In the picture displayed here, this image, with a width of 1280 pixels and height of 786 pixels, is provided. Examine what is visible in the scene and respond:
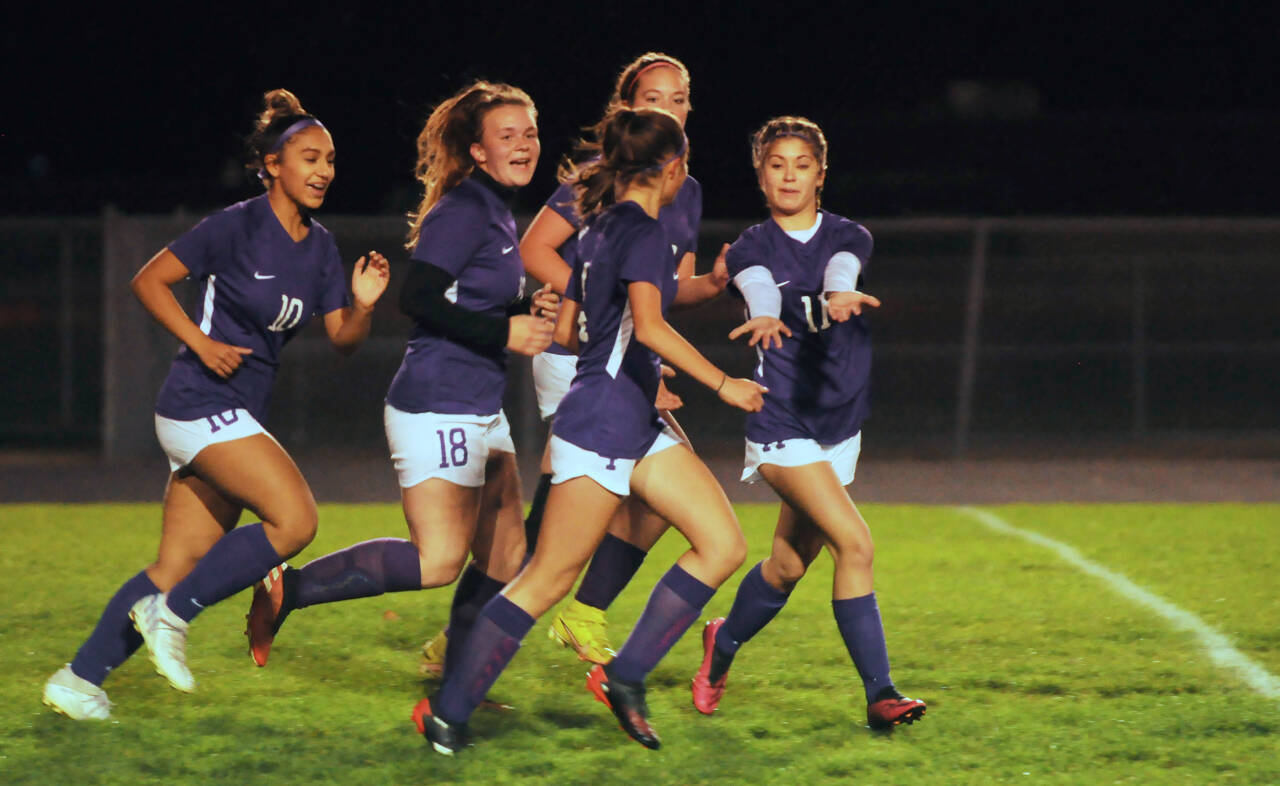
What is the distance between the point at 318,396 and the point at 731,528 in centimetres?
1053

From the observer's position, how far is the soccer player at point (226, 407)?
17.3 feet

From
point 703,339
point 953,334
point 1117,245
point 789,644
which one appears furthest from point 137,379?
point 1117,245

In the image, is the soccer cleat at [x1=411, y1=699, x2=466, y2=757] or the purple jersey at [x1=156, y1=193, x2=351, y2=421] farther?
the purple jersey at [x1=156, y1=193, x2=351, y2=421]

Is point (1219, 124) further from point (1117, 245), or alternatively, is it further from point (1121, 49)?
point (1117, 245)

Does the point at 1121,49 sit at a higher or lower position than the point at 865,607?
higher

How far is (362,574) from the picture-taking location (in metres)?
5.36

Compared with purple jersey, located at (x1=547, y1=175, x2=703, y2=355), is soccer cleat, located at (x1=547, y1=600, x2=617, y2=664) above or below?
below

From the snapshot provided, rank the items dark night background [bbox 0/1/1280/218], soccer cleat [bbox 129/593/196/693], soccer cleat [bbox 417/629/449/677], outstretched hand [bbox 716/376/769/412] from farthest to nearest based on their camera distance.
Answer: dark night background [bbox 0/1/1280/218] → soccer cleat [bbox 417/629/449/677] → soccer cleat [bbox 129/593/196/693] → outstretched hand [bbox 716/376/769/412]

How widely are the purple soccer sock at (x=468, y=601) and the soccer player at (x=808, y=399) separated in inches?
29.6

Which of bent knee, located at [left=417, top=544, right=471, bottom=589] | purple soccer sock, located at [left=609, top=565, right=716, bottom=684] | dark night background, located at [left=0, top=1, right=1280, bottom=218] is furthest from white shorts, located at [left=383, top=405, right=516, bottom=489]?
dark night background, located at [left=0, top=1, right=1280, bottom=218]

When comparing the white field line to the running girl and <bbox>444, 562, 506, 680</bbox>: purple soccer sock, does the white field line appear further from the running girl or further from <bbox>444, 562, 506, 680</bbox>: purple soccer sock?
<bbox>444, 562, 506, 680</bbox>: purple soccer sock

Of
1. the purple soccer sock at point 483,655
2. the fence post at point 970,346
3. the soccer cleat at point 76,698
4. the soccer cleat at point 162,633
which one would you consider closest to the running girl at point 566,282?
the purple soccer sock at point 483,655

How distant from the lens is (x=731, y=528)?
4996 millimetres

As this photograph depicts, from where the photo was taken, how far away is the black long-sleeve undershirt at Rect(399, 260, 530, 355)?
5109 mm
